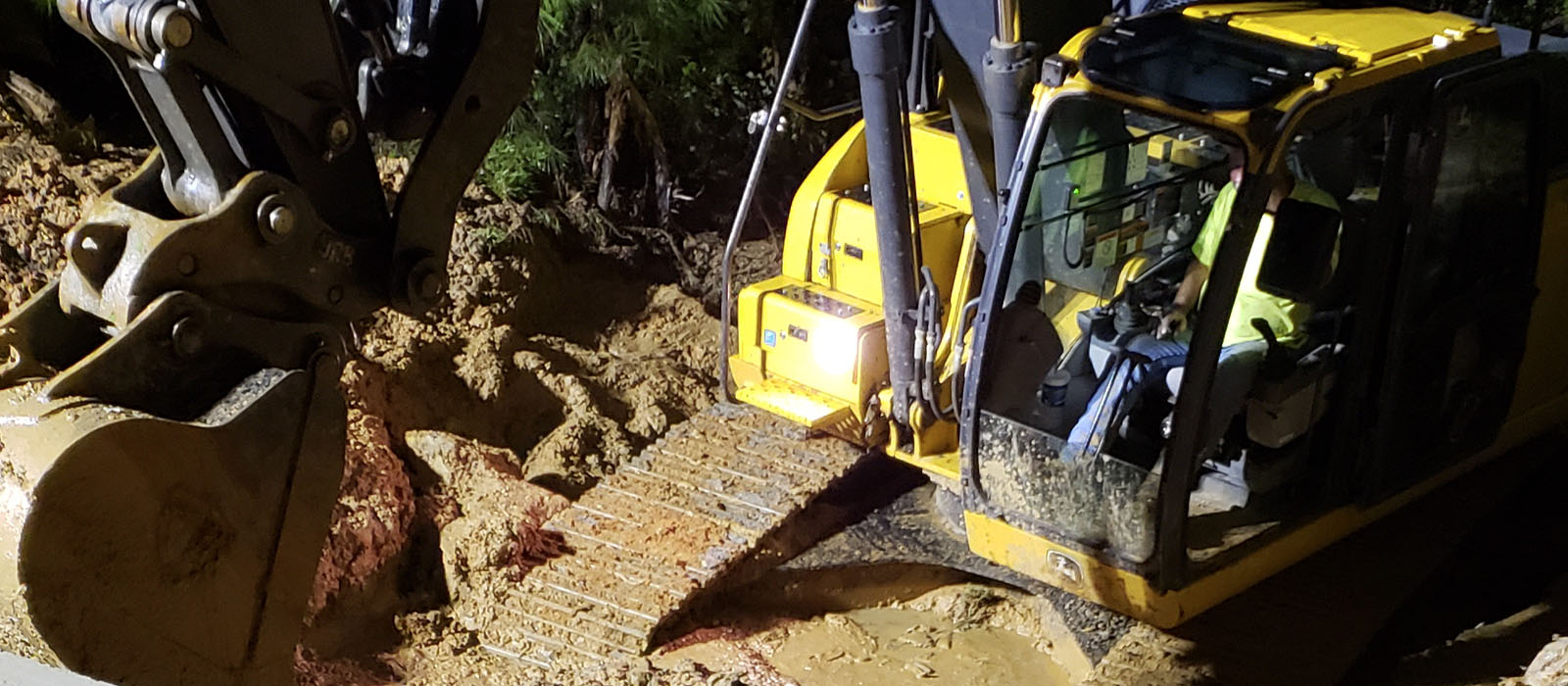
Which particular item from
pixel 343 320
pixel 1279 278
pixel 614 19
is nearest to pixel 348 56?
pixel 343 320

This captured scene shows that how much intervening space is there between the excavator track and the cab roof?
1.78m

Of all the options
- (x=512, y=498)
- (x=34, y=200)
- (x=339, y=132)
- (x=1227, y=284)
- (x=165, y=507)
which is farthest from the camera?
(x=34, y=200)

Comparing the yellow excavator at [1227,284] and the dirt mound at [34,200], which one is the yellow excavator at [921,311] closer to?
the yellow excavator at [1227,284]

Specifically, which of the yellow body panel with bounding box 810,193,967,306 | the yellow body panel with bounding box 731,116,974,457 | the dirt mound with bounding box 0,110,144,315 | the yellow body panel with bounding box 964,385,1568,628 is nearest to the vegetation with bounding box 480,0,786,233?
the dirt mound with bounding box 0,110,144,315

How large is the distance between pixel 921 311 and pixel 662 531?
3.71ft

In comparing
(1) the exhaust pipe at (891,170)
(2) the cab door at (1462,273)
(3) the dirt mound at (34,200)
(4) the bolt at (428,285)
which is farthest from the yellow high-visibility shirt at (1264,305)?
(3) the dirt mound at (34,200)

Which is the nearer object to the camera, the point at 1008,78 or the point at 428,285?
the point at 428,285

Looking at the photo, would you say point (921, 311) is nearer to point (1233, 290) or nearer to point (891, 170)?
point (891, 170)

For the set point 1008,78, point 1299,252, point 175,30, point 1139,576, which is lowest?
point 1139,576

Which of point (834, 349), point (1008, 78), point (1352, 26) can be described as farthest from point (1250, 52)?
point (834, 349)

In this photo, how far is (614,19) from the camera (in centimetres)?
663

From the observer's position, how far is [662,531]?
480 cm

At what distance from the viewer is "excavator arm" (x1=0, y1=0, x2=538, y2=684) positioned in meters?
2.35

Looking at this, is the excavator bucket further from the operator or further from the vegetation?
the vegetation
